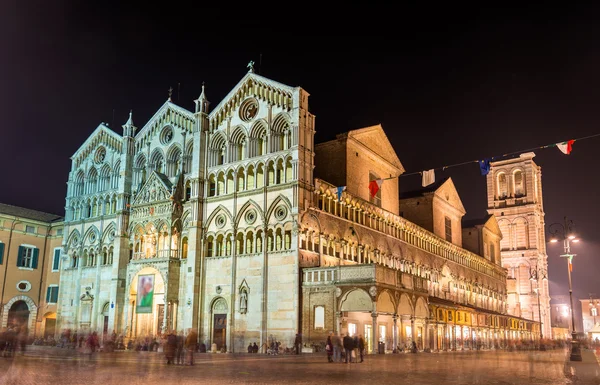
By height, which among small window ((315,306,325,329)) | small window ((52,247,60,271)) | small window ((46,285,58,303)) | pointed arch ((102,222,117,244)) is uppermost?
Answer: pointed arch ((102,222,117,244))

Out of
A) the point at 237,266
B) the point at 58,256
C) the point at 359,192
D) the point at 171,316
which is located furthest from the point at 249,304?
the point at 58,256

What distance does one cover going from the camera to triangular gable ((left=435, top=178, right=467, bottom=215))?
73938 millimetres

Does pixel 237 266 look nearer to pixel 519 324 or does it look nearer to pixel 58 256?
pixel 58 256

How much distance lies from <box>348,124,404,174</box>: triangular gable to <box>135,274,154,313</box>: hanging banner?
2261 cm

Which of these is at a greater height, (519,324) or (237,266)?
(237,266)

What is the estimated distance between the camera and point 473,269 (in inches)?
3189

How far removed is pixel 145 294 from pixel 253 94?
20.4 m

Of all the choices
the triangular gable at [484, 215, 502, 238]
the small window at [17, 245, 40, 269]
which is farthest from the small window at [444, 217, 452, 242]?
the small window at [17, 245, 40, 269]

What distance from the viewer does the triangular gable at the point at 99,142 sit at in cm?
6100

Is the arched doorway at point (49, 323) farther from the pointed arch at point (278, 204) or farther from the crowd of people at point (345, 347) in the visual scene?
the crowd of people at point (345, 347)

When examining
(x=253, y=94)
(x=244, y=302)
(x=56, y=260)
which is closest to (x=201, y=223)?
(x=244, y=302)

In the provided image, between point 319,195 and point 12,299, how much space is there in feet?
119

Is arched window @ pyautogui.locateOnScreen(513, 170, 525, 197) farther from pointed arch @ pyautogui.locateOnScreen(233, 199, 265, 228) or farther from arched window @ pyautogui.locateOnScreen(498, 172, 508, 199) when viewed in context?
pointed arch @ pyautogui.locateOnScreen(233, 199, 265, 228)

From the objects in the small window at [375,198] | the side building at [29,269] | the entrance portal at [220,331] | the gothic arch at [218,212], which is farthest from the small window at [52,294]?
the small window at [375,198]
